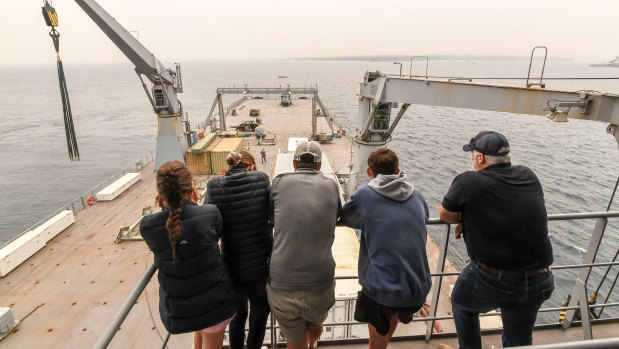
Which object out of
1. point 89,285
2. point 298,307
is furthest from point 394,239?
point 89,285

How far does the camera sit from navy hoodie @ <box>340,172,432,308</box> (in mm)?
2650

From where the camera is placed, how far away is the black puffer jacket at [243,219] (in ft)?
9.68

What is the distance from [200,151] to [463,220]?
31.6m

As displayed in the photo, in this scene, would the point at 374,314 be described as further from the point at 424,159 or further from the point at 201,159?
the point at 424,159

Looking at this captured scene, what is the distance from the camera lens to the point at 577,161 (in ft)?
141

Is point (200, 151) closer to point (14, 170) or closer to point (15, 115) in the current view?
point (14, 170)

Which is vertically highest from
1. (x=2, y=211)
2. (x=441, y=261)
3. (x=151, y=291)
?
(x=441, y=261)

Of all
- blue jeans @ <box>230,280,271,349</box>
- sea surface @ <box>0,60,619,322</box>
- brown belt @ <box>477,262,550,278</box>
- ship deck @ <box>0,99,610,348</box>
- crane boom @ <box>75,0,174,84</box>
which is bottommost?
sea surface @ <box>0,60,619,322</box>

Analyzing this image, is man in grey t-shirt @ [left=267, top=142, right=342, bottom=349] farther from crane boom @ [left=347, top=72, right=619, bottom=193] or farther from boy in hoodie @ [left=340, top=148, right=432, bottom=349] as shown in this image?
crane boom @ [left=347, top=72, right=619, bottom=193]

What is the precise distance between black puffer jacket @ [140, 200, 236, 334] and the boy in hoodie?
120 cm

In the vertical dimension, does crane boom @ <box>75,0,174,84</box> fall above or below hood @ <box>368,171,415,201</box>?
above

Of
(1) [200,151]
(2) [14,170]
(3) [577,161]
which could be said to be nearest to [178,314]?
(1) [200,151]

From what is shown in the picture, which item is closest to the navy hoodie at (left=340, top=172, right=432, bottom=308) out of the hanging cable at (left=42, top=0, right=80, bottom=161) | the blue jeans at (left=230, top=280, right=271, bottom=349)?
the blue jeans at (left=230, top=280, right=271, bottom=349)

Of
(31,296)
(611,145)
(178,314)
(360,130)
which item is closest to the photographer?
(178,314)
